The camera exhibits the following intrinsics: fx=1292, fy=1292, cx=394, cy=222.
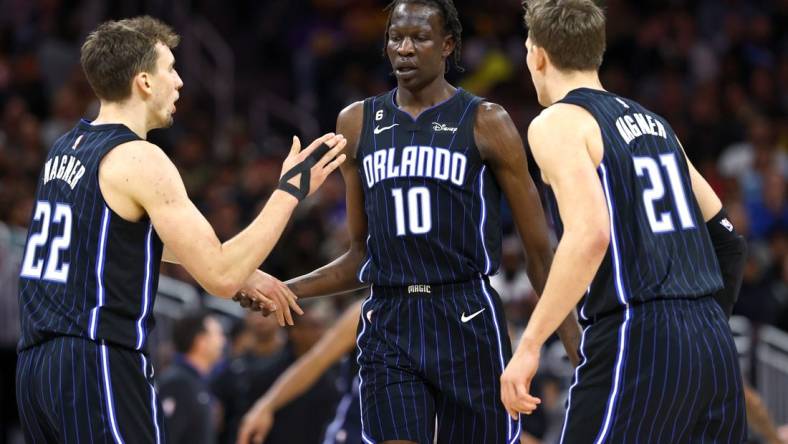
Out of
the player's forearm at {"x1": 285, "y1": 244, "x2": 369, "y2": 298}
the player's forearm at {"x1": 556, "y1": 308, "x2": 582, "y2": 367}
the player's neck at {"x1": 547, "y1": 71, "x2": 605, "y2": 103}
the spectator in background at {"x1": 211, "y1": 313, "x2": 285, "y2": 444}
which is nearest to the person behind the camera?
the player's neck at {"x1": 547, "y1": 71, "x2": 605, "y2": 103}

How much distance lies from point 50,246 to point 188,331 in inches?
183

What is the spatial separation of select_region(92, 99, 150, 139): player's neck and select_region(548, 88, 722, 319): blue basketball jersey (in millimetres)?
1853

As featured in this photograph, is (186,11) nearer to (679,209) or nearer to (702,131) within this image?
(702,131)

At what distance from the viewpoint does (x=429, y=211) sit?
5840 mm

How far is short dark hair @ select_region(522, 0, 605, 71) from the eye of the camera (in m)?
5.30

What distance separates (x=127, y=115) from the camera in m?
5.59

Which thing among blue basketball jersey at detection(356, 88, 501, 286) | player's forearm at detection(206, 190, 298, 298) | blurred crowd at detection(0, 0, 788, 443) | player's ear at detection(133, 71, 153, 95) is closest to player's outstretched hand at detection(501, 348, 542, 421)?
blue basketball jersey at detection(356, 88, 501, 286)

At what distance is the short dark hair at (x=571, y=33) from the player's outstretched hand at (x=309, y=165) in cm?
107

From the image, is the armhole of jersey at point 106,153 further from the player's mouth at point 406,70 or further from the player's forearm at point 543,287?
the player's forearm at point 543,287

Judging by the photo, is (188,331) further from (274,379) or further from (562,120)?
(562,120)

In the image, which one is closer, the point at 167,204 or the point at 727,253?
the point at 167,204

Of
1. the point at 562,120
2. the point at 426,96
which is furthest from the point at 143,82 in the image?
the point at 562,120

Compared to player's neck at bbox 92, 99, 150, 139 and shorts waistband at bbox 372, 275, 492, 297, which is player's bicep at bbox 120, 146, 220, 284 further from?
shorts waistband at bbox 372, 275, 492, 297

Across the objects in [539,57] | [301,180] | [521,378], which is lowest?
[521,378]
